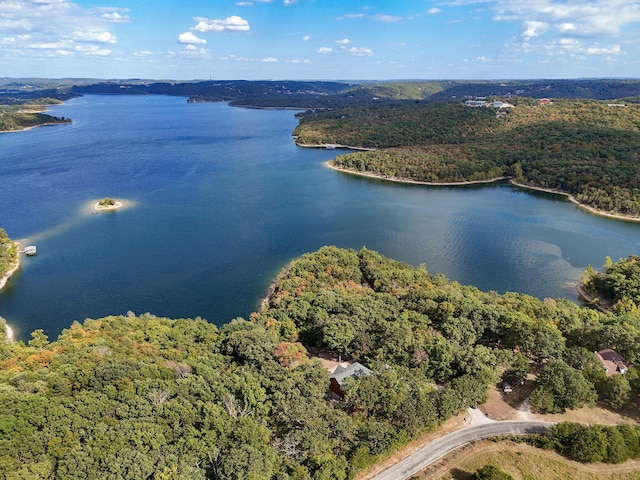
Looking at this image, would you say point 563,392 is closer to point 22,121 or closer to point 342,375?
point 342,375

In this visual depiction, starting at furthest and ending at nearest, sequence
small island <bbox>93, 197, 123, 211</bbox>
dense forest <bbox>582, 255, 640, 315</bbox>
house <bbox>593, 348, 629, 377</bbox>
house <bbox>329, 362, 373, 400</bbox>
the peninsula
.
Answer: the peninsula < small island <bbox>93, 197, 123, 211</bbox> < dense forest <bbox>582, 255, 640, 315</bbox> < house <bbox>593, 348, 629, 377</bbox> < house <bbox>329, 362, 373, 400</bbox>

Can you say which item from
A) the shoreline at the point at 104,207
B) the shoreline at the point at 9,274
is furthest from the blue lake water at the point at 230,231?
the shoreline at the point at 104,207

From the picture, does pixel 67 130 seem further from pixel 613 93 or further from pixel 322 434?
pixel 613 93

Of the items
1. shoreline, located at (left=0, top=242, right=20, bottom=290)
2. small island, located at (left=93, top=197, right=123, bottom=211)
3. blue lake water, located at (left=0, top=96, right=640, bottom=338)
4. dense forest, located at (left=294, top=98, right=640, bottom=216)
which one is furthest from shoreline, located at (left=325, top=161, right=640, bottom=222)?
shoreline, located at (left=0, top=242, right=20, bottom=290)

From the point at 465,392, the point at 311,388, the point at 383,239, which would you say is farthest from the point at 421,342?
the point at 383,239

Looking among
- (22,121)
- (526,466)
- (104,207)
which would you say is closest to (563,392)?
(526,466)

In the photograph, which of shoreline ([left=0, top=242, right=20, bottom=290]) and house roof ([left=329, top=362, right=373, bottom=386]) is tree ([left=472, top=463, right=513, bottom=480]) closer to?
house roof ([left=329, top=362, right=373, bottom=386])
